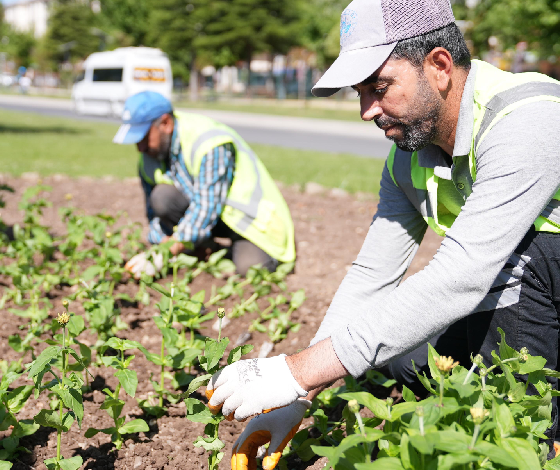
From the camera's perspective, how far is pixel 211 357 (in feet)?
5.32

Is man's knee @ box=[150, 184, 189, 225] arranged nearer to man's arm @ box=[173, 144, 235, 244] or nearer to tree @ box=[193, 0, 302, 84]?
man's arm @ box=[173, 144, 235, 244]

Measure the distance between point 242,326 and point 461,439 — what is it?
6.96 feet

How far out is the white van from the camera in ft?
79.7

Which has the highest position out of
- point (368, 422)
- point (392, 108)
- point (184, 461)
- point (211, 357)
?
point (392, 108)

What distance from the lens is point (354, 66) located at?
1.71 metres

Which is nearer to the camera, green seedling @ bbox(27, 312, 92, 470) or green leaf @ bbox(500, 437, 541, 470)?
green leaf @ bbox(500, 437, 541, 470)

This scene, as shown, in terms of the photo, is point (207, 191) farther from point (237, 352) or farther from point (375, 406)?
point (375, 406)

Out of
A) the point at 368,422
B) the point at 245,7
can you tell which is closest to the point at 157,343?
the point at 368,422

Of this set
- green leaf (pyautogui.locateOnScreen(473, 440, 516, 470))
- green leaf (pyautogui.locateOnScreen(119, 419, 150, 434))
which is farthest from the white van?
green leaf (pyautogui.locateOnScreen(473, 440, 516, 470))

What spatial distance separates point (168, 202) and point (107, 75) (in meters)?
23.1

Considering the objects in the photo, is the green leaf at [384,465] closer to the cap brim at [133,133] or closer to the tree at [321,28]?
the cap brim at [133,133]

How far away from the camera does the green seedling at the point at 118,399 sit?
1856mm

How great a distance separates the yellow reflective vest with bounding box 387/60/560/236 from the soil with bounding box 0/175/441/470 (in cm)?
97

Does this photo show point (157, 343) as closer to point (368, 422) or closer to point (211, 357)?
point (211, 357)
